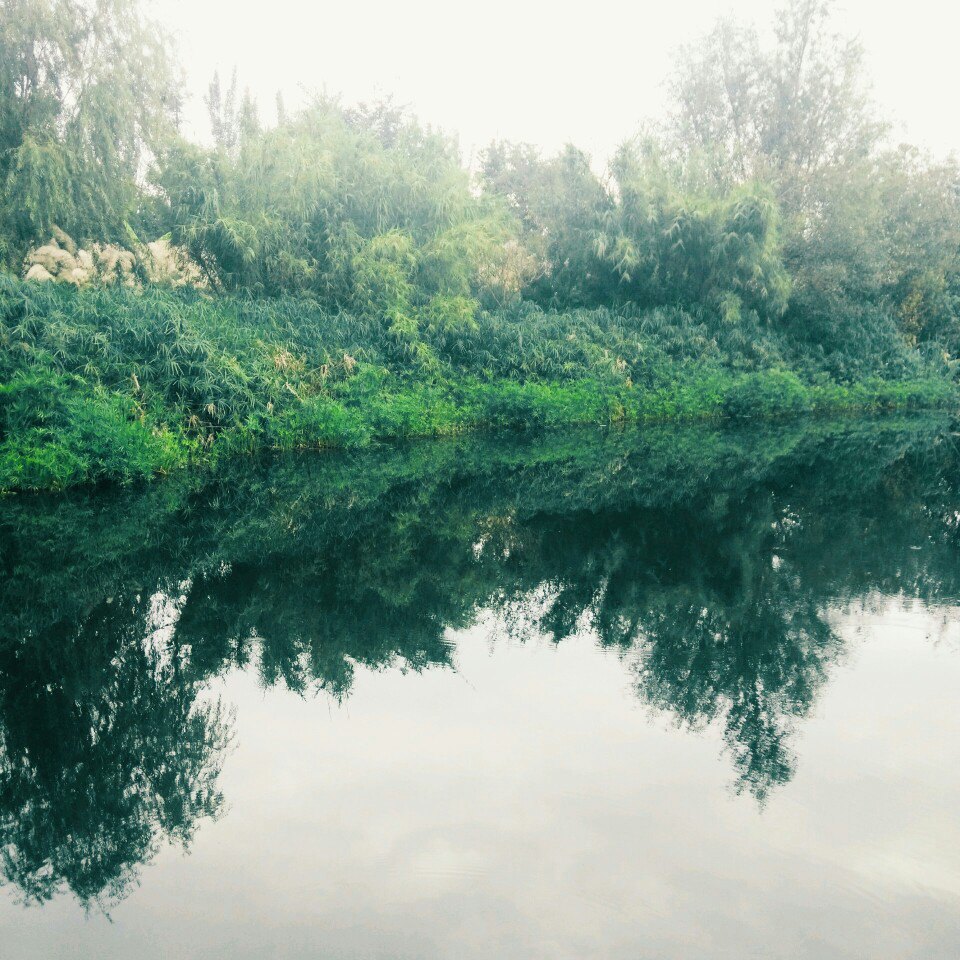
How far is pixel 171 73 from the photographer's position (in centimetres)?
2134

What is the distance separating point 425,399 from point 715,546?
10644 mm

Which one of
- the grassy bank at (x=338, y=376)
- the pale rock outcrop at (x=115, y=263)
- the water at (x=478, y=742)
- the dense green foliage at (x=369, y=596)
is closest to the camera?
the water at (x=478, y=742)

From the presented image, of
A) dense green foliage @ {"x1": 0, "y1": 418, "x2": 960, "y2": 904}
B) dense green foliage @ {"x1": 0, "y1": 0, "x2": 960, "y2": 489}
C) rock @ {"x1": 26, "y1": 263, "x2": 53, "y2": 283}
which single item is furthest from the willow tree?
dense green foliage @ {"x1": 0, "y1": 418, "x2": 960, "y2": 904}

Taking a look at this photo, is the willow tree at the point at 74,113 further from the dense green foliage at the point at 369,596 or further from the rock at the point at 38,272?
the dense green foliage at the point at 369,596

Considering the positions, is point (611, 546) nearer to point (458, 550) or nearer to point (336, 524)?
point (458, 550)

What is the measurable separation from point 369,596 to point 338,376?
10.9 m

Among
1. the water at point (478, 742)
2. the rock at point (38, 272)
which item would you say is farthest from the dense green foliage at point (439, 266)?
the water at point (478, 742)

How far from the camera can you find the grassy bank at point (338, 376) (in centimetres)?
1152

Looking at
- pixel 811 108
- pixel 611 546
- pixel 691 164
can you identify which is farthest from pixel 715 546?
pixel 811 108

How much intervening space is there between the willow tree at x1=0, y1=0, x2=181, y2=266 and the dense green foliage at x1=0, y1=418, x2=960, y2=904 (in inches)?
429

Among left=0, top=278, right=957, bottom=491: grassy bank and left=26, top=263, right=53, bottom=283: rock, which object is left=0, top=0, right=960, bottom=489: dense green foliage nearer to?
left=0, top=278, right=957, bottom=491: grassy bank

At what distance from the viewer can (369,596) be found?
21.4ft

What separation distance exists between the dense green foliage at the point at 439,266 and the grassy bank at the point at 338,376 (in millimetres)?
53

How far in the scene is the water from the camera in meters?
2.95
